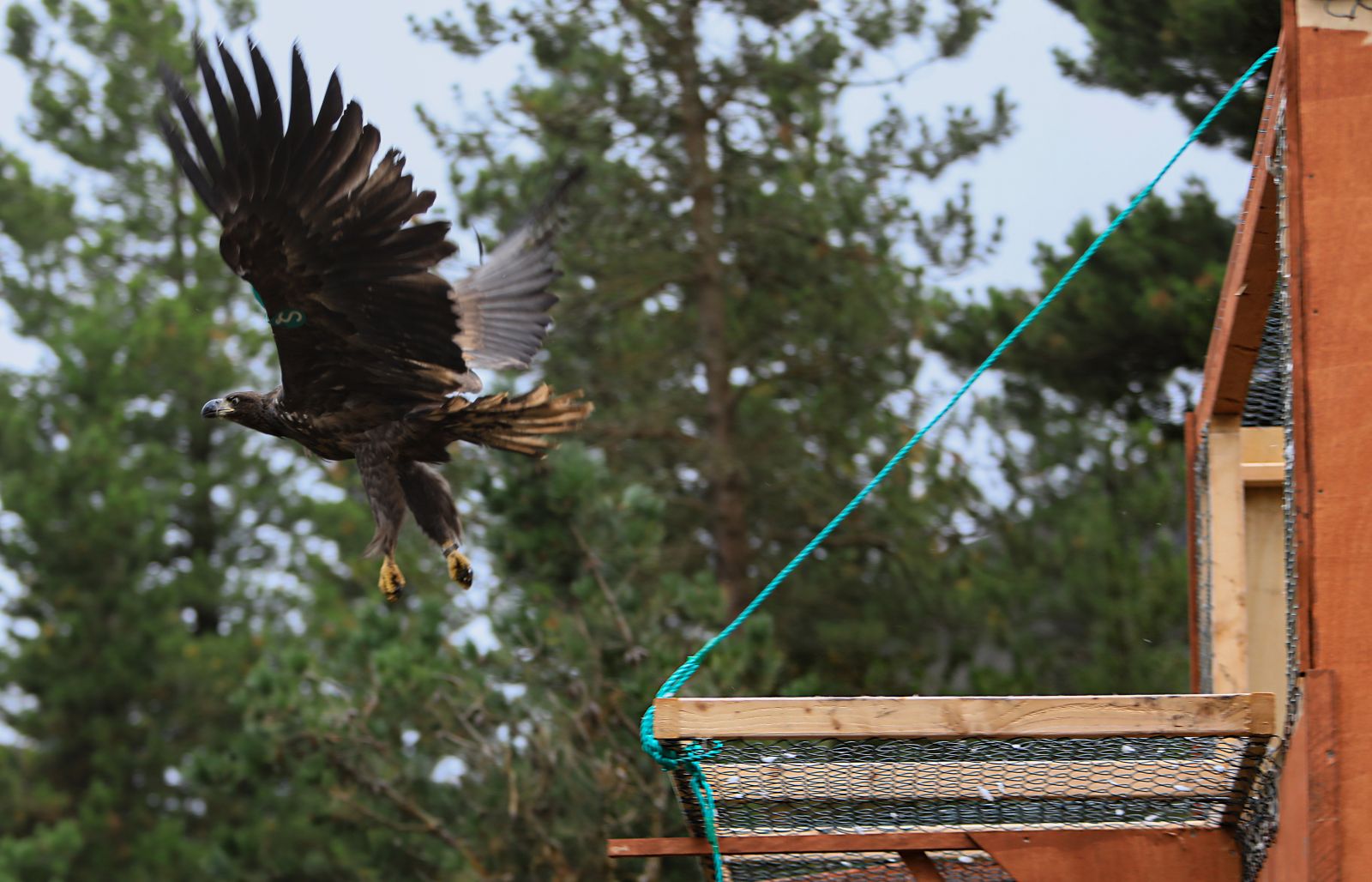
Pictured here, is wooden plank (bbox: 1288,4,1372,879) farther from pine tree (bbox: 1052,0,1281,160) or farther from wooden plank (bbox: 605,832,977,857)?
pine tree (bbox: 1052,0,1281,160)

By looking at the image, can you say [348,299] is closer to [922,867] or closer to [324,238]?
[324,238]

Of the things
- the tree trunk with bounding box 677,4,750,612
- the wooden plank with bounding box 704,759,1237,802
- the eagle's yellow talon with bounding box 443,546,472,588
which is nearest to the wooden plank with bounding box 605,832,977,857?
the wooden plank with bounding box 704,759,1237,802

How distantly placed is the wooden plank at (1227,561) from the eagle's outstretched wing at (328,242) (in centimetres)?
213

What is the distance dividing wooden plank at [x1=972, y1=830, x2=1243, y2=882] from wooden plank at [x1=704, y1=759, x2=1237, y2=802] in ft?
0.40

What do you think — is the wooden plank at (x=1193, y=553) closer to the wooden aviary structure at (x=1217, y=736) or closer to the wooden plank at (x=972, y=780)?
the wooden aviary structure at (x=1217, y=736)

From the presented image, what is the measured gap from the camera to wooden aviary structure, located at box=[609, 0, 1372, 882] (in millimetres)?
3252

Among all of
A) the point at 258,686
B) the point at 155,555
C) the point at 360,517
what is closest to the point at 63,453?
the point at 155,555

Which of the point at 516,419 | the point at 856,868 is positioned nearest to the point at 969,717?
the point at 856,868

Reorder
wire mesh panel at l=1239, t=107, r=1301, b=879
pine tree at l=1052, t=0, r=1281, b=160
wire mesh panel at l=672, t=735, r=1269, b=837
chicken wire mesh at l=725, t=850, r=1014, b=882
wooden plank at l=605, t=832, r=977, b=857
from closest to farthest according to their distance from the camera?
wire mesh panel at l=1239, t=107, r=1301, b=879
wire mesh panel at l=672, t=735, r=1269, b=837
wooden plank at l=605, t=832, r=977, b=857
chicken wire mesh at l=725, t=850, r=1014, b=882
pine tree at l=1052, t=0, r=1281, b=160

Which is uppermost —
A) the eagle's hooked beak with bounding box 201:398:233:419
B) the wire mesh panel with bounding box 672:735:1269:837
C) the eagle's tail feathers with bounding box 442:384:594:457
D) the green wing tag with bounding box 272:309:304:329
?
the green wing tag with bounding box 272:309:304:329

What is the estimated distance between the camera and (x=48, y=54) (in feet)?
66.9

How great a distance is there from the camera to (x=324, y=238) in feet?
15.8

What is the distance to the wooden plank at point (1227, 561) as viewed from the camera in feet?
15.4

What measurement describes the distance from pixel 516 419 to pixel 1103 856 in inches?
86.6
